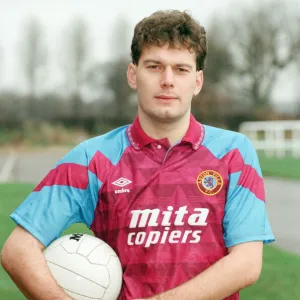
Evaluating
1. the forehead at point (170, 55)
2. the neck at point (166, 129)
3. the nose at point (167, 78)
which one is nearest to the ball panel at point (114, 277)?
the neck at point (166, 129)

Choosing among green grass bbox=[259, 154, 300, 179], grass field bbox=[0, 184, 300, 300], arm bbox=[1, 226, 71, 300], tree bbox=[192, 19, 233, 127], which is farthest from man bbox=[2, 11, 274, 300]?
tree bbox=[192, 19, 233, 127]

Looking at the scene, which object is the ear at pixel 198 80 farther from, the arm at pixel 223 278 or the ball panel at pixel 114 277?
the ball panel at pixel 114 277

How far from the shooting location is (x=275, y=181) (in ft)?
65.1

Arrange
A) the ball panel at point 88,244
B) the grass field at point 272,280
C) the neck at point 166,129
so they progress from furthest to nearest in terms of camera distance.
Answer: the grass field at point 272,280, the neck at point 166,129, the ball panel at point 88,244

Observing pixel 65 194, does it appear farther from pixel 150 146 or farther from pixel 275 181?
pixel 275 181

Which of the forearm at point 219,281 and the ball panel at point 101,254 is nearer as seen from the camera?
the forearm at point 219,281

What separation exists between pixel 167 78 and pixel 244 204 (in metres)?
0.70

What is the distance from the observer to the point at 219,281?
135 inches

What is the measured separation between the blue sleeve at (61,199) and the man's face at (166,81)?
0.43 meters

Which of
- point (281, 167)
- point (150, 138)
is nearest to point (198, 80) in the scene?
point (150, 138)

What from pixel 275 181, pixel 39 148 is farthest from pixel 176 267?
pixel 39 148

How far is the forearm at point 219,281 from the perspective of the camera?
3.42m

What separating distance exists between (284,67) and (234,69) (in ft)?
13.5

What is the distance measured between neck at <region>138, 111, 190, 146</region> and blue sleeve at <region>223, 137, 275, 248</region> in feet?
0.95
